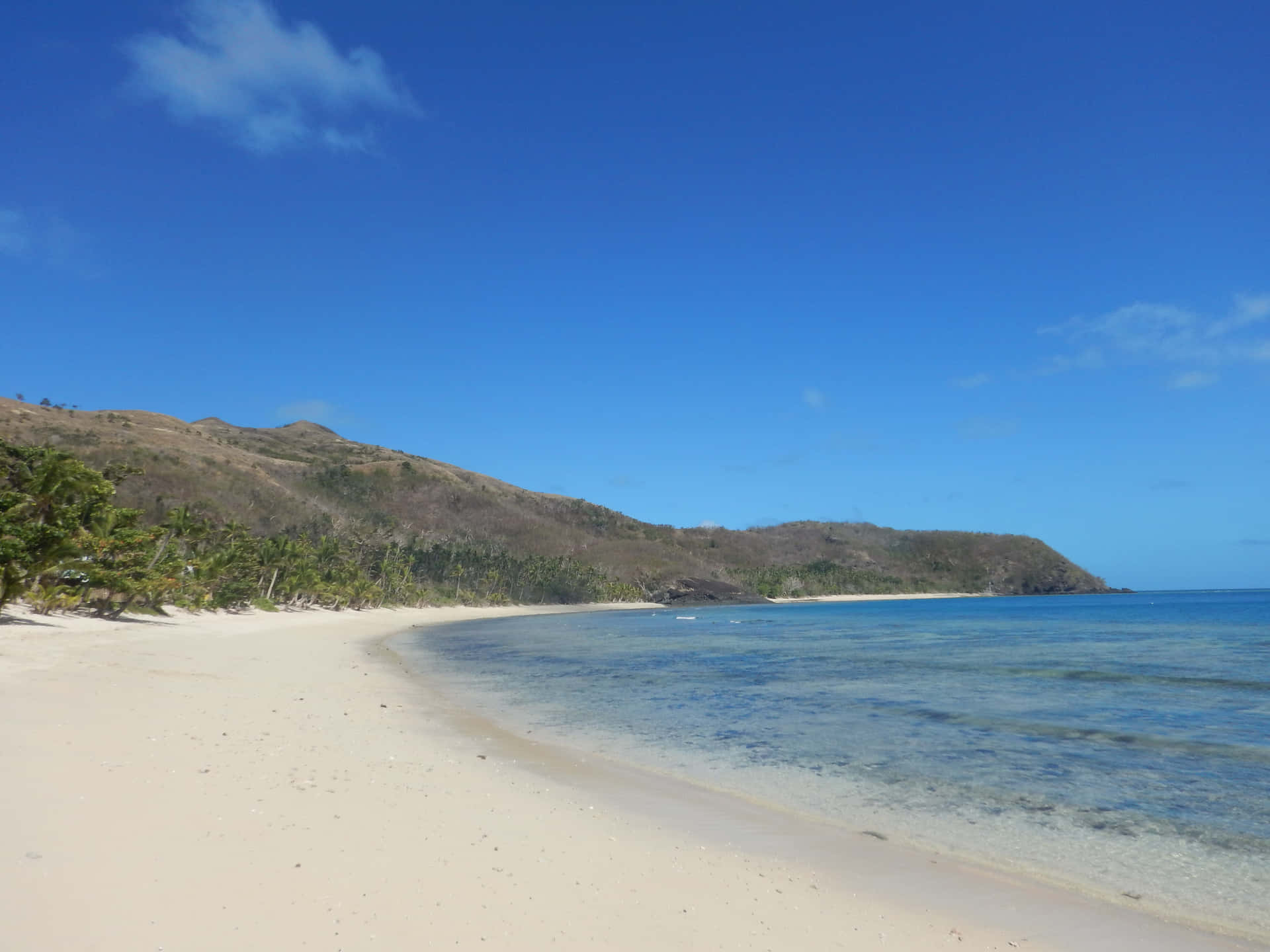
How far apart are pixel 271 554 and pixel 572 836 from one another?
60.9 meters

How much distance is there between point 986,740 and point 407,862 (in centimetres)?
1239

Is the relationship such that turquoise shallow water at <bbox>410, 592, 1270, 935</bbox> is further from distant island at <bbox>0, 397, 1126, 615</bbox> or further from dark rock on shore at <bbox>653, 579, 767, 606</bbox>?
dark rock on shore at <bbox>653, 579, 767, 606</bbox>

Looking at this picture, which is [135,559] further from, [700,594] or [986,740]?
[700,594]

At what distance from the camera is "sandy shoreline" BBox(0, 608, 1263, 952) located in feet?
18.0

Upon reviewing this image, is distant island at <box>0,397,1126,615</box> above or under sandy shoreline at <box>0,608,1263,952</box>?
above

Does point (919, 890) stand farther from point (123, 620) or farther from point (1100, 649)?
point (1100, 649)

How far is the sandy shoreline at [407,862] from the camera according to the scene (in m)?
5.47

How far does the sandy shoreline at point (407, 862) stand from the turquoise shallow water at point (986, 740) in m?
1.26

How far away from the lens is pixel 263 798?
8.40m

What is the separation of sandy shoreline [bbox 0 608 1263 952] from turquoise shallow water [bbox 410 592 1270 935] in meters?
1.26

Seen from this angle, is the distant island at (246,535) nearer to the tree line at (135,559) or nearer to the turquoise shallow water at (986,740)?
the tree line at (135,559)

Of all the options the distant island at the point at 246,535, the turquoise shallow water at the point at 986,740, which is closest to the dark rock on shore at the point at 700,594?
the distant island at the point at 246,535

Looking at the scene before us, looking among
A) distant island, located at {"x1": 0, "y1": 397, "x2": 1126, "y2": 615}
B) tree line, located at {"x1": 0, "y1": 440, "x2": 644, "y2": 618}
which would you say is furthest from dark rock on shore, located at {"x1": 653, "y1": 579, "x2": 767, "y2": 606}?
tree line, located at {"x1": 0, "y1": 440, "x2": 644, "y2": 618}

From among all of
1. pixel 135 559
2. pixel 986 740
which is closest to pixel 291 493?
pixel 135 559
